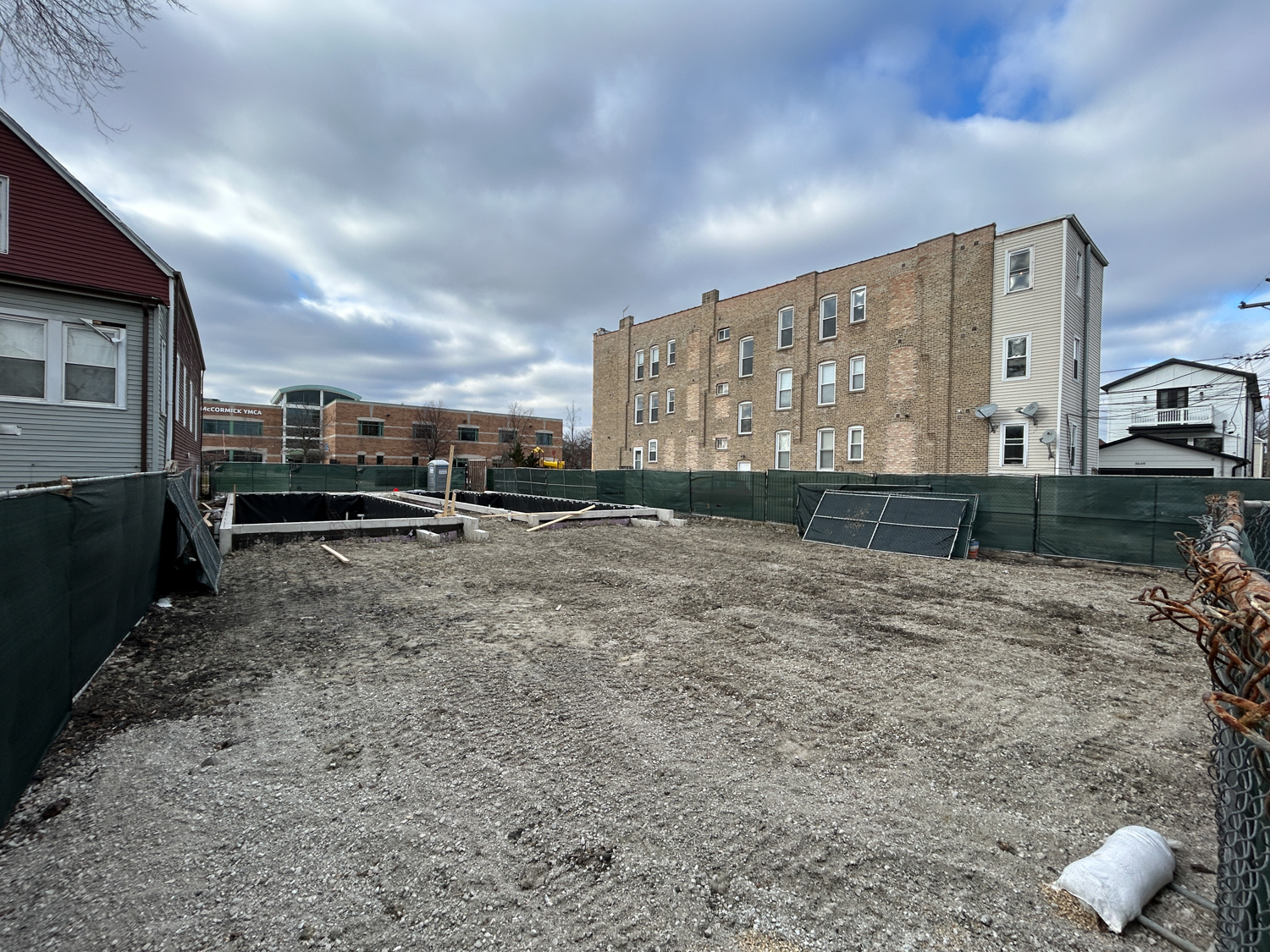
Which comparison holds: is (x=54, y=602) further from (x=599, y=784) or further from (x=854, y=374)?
(x=854, y=374)

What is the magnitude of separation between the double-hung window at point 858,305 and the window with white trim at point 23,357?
80.7 feet

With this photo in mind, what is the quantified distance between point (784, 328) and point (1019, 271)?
31.0 ft

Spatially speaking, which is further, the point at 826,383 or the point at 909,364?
the point at 826,383

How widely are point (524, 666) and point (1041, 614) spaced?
264 inches

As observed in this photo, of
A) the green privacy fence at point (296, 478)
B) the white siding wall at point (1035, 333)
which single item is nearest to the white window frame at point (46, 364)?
the green privacy fence at point (296, 478)

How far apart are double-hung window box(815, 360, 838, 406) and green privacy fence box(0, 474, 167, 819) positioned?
23.7 m

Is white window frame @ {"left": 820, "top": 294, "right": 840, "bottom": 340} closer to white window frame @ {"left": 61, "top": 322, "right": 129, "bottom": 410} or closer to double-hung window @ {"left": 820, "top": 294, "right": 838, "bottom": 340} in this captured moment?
double-hung window @ {"left": 820, "top": 294, "right": 838, "bottom": 340}

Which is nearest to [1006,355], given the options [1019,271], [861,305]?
[1019,271]

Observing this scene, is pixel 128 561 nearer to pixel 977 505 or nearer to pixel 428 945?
pixel 428 945

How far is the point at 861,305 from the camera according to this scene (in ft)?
78.6

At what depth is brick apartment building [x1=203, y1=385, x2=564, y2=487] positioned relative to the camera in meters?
57.1

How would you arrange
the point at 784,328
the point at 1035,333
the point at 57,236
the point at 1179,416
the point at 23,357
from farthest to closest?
the point at 1179,416 → the point at 784,328 → the point at 1035,333 → the point at 57,236 → the point at 23,357

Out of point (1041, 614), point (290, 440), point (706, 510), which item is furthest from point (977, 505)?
point (290, 440)

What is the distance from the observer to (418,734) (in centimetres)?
386
